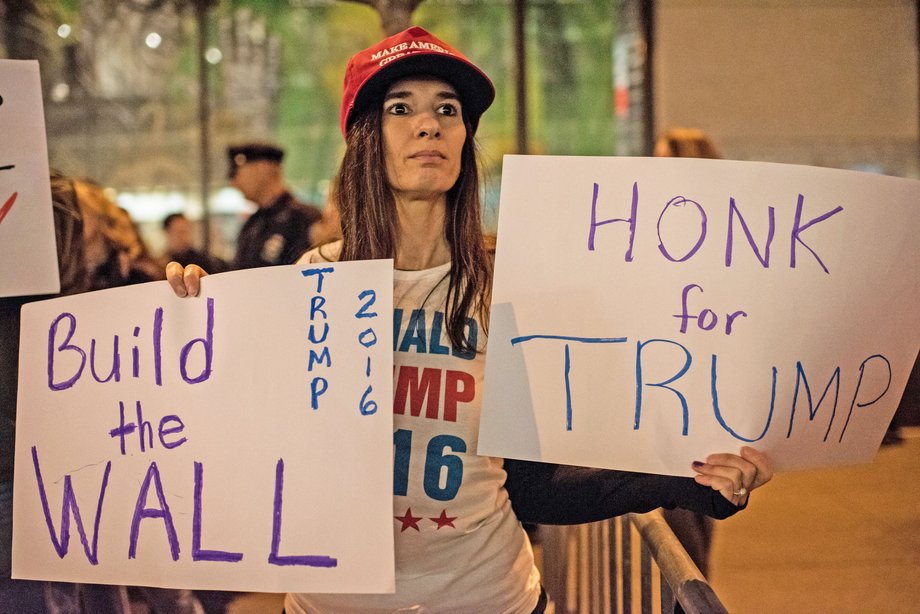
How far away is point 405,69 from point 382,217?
0.81 feet

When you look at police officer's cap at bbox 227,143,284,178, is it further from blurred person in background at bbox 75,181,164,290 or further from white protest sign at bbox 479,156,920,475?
white protest sign at bbox 479,156,920,475

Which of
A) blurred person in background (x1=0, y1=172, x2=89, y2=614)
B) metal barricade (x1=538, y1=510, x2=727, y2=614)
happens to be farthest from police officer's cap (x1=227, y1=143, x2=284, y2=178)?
blurred person in background (x1=0, y1=172, x2=89, y2=614)

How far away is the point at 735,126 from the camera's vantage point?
6.46 meters

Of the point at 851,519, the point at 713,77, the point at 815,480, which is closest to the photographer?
the point at 851,519

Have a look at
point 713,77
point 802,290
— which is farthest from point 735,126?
point 802,290

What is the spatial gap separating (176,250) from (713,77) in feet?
13.2

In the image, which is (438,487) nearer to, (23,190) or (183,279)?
(183,279)

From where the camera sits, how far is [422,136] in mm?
1480

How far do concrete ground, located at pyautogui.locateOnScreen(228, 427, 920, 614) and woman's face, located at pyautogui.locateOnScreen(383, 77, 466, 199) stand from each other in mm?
2449

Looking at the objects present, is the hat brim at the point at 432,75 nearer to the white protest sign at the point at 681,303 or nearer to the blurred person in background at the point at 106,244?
the white protest sign at the point at 681,303

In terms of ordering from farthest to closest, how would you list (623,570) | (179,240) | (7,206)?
(179,240) < (623,570) < (7,206)

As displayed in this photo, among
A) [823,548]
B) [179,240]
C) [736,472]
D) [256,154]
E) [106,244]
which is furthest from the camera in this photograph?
[179,240]

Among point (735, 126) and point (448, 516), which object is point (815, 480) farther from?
point (448, 516)

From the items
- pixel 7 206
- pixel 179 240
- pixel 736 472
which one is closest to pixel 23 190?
pixel 7 206
